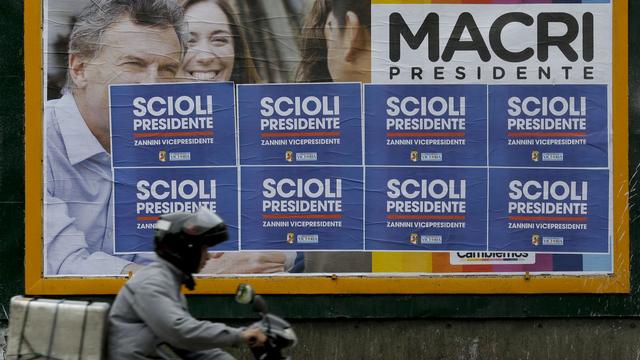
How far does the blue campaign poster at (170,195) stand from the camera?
25.3 feet

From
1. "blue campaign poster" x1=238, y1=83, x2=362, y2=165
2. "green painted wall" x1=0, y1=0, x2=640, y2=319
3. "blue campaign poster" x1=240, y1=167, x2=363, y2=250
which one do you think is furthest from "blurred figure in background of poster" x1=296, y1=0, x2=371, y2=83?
"green painted wall" x1=0, y1=0, x2=640, y2=319

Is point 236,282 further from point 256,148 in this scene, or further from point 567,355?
point 567,355

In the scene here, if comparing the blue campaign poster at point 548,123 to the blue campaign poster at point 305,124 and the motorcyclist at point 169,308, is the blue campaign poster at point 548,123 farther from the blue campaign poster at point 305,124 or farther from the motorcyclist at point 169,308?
the motorcyclist at point 169,308

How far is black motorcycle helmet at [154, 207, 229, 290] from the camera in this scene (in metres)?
4.52

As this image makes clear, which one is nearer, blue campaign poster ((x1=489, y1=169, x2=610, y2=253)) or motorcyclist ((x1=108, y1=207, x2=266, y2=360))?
motorcyclist ((x1=108, y1=207, x2=266, y2=360))

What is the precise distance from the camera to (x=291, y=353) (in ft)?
25.6

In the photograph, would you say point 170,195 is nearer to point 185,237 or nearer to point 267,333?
point 185,237

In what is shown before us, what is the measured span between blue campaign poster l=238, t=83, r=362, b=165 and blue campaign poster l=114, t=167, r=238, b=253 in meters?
0.37

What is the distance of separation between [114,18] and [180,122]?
1058 millimetres

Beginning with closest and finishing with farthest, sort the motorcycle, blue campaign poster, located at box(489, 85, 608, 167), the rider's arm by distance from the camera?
the rider's arm
the motorcycle
blue campaign poster, located at box(489, 85, 608, 167)

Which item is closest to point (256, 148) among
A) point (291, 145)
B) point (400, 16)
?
point (291, 145)

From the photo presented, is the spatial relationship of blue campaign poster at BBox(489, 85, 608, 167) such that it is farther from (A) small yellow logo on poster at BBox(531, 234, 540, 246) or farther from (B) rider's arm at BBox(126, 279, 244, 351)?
(B) rider's arm at BBox(126, 279, 244, 351)

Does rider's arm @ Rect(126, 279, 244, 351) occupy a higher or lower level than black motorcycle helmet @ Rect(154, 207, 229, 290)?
lower

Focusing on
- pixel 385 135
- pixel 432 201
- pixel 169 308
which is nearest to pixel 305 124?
pixel 385 135
